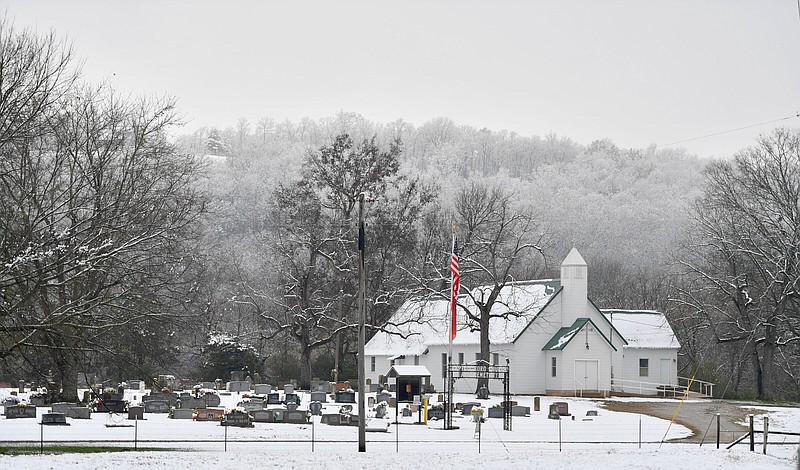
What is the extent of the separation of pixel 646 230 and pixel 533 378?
157 ft

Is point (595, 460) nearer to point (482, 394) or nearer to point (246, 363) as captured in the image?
point (482, 394)

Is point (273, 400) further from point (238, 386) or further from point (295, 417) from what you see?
point (238, 386)

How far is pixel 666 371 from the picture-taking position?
204ft

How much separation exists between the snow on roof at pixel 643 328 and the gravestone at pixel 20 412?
3514 centimetres

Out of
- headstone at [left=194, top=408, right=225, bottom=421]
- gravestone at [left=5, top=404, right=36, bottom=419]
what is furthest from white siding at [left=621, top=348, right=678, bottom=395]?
gravestone at [left=5, top=404, right=36, bottom=419]

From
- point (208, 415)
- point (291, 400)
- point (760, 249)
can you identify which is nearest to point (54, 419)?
point (208, 415)

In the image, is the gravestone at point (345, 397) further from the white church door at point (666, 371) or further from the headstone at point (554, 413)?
the white church door at point (666, 371)

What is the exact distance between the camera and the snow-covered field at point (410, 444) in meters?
25.4

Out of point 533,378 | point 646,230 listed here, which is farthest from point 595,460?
point 646,230

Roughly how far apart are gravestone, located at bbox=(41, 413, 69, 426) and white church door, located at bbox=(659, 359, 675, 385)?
3807 centimetres

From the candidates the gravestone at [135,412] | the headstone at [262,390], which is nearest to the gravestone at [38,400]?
the gravestone at [135,412]

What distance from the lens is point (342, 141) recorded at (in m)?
65.3

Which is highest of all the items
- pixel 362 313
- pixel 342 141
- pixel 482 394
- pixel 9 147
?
pixel 342 141

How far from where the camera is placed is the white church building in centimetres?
5766
